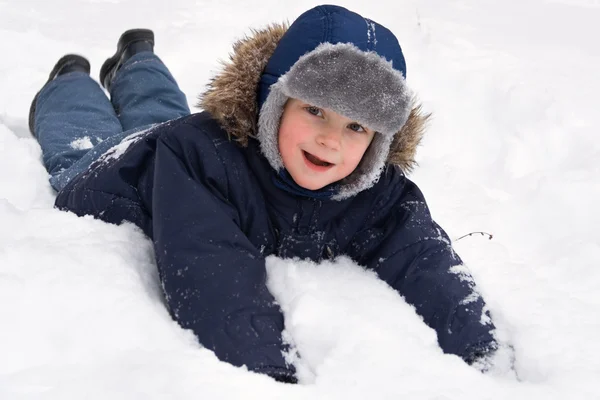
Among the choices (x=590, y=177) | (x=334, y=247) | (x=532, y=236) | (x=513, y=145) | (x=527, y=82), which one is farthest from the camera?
(x=527, y=82)

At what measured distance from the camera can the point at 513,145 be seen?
2.45 meters

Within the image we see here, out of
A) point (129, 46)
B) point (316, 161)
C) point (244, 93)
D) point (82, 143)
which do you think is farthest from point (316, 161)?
point (129, 46)

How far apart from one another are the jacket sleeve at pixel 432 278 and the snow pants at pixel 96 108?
875 mm

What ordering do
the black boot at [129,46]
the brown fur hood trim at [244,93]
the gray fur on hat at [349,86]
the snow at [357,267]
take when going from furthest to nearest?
1. the black boot at [129,46]
2. the brown fur hood trim at [244,93]
3. the gray fur on hat at [349,86]
4. the snow at [357,267]

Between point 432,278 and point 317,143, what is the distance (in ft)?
1.33

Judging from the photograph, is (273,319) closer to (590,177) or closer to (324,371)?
(324,371)

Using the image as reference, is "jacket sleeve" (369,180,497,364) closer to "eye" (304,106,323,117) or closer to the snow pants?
"eye" (304,106,323,117)

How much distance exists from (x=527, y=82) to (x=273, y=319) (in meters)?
2.24

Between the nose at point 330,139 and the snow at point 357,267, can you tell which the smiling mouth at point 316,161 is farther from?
the snow at point 357,267

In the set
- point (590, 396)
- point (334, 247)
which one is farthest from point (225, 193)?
point (590, 396)

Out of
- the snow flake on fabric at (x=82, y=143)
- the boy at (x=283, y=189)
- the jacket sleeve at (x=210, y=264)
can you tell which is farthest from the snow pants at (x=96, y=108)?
the jacket sleeve at (x=210, y=264)

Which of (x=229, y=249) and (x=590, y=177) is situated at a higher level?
(x=590, y=177)

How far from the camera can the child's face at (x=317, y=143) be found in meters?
1.36

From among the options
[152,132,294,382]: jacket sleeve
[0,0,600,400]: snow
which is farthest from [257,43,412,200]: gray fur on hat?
[0,0,600,400]: snow
